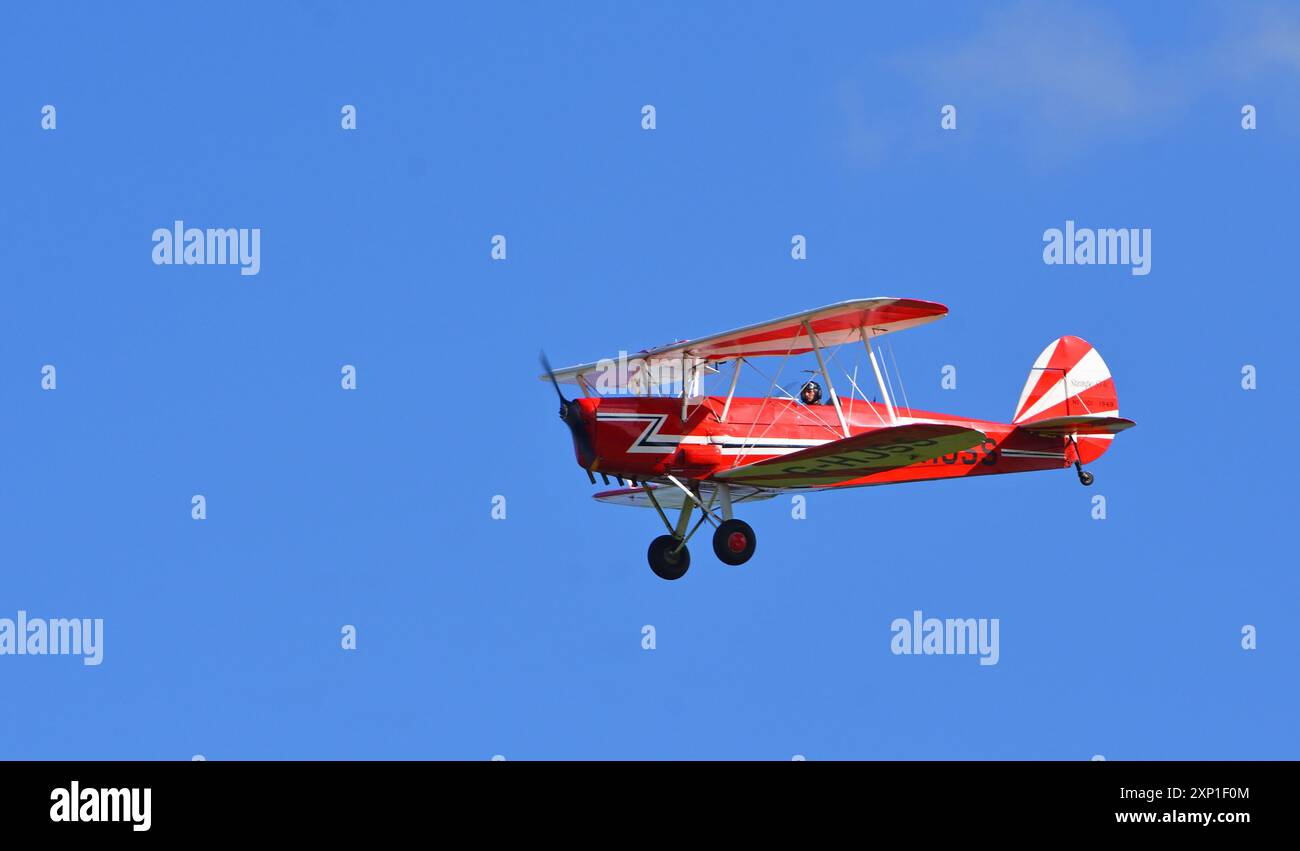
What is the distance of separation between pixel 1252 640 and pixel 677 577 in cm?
894

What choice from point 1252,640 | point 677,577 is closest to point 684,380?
point 677,577

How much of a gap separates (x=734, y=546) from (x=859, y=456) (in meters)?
2.10

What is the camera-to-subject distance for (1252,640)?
93.5ft

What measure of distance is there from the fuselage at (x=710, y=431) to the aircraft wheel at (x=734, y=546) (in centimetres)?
89

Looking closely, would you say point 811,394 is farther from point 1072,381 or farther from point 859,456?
point 1072,381

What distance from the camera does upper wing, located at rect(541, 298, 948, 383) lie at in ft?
82.0

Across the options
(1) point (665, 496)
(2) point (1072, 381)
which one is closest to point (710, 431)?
(1) point (665, 496)

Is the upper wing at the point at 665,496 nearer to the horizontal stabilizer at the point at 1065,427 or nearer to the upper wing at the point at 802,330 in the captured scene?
the upper wing at the point at 802,330

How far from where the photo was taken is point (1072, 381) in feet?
95.7

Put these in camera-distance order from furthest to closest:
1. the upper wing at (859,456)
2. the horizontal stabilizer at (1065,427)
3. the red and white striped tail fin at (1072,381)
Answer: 1. the red and white striped tail fin at (1072,381)
2. the horizontal stabilizer at (1065,427)
3. the upper wing at (859,456)

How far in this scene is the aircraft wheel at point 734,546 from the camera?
25547 millimetres

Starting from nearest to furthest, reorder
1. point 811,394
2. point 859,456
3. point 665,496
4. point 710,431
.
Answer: point 859,456
point 710,431
point 811,394
point 665,496

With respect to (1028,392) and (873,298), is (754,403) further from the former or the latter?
(1028,392)

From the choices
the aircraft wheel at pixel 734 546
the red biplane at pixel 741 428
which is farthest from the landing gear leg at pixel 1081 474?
the aircraft wheel at pixel 734 546
